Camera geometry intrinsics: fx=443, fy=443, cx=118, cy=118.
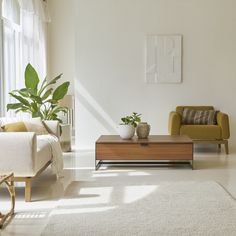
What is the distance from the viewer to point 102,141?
5602mm

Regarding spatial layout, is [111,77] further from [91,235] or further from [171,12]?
[91,235]

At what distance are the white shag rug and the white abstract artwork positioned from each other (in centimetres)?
323

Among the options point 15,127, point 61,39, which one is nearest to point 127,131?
point 15,127

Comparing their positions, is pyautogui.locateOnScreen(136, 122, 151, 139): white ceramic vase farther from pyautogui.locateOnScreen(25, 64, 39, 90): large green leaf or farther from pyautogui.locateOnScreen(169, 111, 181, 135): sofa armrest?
pyautogui.locateOnScreen(25, 64, 39, 90): large green leaf

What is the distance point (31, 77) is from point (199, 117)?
2.74 meters

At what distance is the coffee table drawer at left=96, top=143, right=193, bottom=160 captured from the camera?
219 inches

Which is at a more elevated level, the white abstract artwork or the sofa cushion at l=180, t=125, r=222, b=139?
the white abstract artwork

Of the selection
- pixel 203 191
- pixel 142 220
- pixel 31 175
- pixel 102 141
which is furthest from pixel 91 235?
pixel 102 141

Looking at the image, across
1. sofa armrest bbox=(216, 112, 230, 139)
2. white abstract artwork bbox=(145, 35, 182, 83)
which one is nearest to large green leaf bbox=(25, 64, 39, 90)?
white abstract artwork bbox=(145, 35, 182, 83)

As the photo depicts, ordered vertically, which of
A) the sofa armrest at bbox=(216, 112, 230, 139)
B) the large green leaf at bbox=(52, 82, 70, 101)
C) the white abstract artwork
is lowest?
the sofa armrest at bbox=(216, 112, 230, 139)

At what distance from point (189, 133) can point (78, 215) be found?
11.9ft

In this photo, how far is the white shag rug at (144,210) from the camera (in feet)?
10.2

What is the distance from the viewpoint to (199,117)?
281 inches

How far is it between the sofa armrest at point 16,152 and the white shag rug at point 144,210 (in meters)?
0.48
